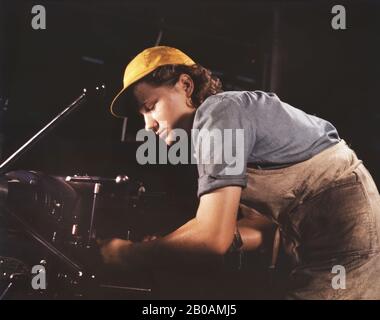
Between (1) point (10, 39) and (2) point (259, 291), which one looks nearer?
(2) point (259, 291)

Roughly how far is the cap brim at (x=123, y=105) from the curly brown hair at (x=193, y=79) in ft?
0.23

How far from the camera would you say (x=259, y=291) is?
1.58 meters

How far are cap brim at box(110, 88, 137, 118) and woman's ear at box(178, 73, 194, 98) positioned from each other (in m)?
0.21

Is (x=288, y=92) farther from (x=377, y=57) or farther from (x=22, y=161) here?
(x=22, y=161)

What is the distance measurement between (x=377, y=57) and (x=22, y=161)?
66.6 inches

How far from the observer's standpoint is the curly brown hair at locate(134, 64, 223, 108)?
1567mm

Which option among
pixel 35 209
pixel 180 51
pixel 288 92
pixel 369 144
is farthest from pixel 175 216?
pixel 369 144

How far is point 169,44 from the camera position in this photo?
1.81m

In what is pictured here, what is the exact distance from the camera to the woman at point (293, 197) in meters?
1.19

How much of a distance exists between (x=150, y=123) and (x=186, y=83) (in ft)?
0.71

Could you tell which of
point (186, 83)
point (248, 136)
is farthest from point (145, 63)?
point (248, 136)

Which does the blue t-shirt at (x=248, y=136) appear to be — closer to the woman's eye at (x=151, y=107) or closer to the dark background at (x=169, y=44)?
the woman's eye at (x=151, y=107)

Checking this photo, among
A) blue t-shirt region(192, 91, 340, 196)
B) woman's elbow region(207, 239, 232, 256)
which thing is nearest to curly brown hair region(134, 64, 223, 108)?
blue t-shirt region(192, 91, 340, 196)

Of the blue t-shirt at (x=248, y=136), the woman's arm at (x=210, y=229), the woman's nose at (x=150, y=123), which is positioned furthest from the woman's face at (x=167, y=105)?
the woman's arm at (x=210, y=229)
